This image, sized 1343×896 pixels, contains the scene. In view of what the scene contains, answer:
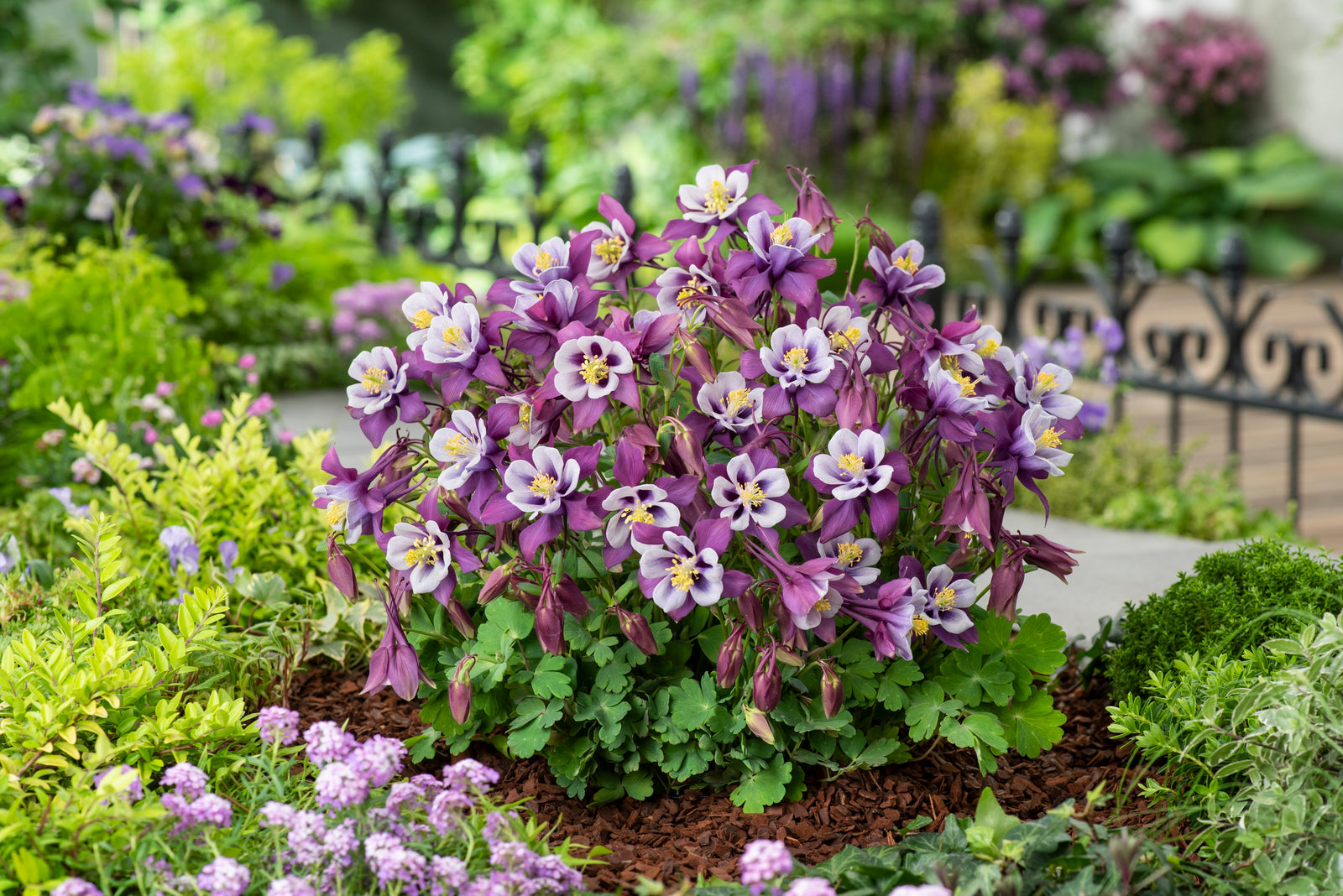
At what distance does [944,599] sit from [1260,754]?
1.44ft

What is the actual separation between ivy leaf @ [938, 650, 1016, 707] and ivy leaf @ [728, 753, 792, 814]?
262 mm

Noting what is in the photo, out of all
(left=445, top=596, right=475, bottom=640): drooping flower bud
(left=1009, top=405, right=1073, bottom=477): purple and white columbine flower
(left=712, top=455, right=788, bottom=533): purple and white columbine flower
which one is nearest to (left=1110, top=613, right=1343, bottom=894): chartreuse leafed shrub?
(left=1009, top=405, right=1073, bottom=477): purple and white columbine flower

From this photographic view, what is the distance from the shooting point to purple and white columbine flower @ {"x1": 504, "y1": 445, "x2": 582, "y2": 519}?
146 centimetres

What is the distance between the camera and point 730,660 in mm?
1463

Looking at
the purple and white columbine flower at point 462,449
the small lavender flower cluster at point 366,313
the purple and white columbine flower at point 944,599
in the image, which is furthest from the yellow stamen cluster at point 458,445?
the small lavender flower cluster at point 366,313

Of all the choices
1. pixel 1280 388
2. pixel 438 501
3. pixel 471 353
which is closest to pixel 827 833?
pixel 438 501

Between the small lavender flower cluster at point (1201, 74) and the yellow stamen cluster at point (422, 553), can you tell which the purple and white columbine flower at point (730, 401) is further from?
the small lavender flower cluster at point (1201, 74)

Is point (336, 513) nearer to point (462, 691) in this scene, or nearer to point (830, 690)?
point (462, 691)

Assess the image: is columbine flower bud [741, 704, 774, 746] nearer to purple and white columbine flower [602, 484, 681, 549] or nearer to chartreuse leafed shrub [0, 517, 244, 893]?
purple and white columbine flower [602, 484, 681, 549]

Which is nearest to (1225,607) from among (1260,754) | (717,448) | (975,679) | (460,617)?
(1260,754)

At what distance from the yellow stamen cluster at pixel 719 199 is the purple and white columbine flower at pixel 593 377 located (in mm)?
320

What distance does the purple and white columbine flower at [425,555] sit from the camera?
1539 millimetres

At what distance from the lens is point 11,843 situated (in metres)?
1.35

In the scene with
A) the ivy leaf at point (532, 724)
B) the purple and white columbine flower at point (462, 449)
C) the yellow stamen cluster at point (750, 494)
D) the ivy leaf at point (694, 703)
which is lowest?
the ivy leaf at point (532, 724)
